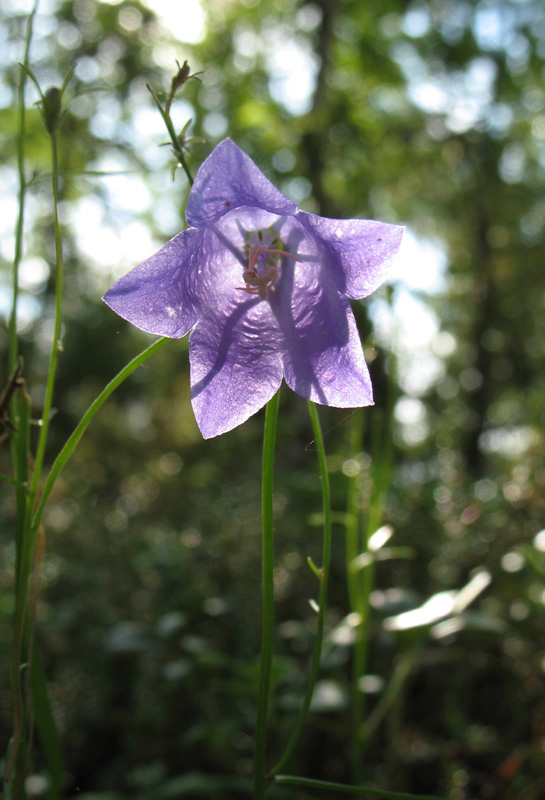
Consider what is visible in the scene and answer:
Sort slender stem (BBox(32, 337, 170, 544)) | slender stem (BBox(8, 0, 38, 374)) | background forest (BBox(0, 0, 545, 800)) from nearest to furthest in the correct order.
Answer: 1. slender stem (BBox(32, 337, 170, 544))
2. slender stem (BBox(8, 0, 38, 374))
3. background forest (BBox(0, 0, 545, 800))

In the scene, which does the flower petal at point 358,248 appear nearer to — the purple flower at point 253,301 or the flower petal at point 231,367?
the purple flower at point 253,301

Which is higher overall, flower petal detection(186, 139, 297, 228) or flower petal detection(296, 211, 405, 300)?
flower petal detection(186, 139, 297, 228)

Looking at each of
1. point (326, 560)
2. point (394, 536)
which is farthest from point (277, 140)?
point (326, 560)

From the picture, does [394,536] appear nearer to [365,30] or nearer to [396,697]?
[396,697]

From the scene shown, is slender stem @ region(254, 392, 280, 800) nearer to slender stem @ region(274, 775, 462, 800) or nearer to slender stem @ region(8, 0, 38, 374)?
slender stem @ region(274, 775, 462, 800)

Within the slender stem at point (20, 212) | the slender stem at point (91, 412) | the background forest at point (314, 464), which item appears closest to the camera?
the slender stem at point (91, 412)

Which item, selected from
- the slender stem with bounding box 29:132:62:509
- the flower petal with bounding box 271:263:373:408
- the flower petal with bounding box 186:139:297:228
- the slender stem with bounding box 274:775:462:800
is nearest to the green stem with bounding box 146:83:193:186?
the flower petal with bounding box 186:139:297:228

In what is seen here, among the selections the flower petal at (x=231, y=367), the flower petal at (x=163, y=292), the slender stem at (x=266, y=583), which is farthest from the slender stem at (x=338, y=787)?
the flower petal at (x=163, y=292)
